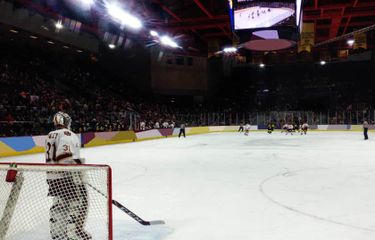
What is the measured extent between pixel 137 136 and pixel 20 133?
331 inches

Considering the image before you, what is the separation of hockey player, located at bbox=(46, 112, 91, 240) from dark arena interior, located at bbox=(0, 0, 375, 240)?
1cm

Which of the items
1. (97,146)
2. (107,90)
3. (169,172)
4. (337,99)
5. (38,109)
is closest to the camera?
(169,172)

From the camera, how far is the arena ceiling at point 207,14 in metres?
16.3

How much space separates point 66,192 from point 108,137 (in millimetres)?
15931

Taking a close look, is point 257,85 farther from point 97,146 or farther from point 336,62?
point 97,146

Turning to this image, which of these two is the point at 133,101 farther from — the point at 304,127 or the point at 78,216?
the point at 78,216

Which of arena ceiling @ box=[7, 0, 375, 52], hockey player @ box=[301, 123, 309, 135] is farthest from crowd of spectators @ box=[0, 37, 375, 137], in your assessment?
arena ceiling @ box=[7, 0, 375, 52]

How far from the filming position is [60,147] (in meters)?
3.64

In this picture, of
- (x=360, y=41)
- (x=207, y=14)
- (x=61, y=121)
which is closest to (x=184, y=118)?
(x=207, y=14)

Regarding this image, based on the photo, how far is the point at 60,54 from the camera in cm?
2642

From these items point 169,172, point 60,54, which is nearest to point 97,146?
point 169,172

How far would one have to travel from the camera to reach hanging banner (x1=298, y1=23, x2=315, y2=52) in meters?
18.2

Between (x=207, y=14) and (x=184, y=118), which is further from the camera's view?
(x=184, y=118)

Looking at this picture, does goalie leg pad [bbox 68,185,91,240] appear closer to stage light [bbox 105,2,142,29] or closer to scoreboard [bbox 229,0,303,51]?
scoreboard [bbox 229,0,303,51]
